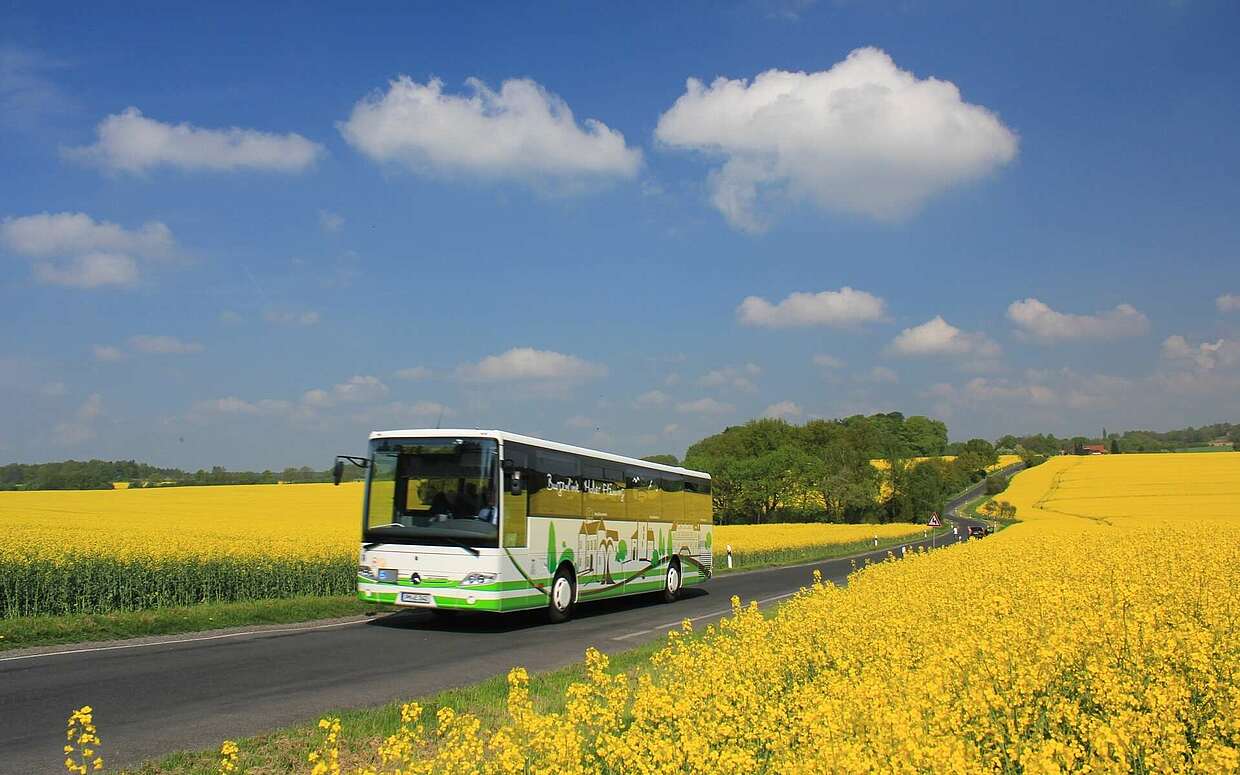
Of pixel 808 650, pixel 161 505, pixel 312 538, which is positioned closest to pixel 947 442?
pixel 161 505

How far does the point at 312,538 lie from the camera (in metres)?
22.2

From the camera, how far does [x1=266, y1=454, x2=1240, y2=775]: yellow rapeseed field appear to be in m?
4.09

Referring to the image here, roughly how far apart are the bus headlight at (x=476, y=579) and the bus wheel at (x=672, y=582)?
8.12 metres

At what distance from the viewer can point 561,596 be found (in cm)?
1656

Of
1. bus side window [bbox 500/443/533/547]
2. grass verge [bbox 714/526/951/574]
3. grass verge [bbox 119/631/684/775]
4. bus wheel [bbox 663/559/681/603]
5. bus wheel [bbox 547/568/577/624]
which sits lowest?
grass verge [bbox 714/526/951/574]

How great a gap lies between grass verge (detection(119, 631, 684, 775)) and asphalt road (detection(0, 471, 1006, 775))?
1.29 ft

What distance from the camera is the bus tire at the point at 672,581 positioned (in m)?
21.6

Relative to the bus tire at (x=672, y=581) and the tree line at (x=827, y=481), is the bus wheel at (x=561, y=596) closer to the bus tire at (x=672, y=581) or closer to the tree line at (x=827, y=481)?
the bus tire at (x=672, y=581)

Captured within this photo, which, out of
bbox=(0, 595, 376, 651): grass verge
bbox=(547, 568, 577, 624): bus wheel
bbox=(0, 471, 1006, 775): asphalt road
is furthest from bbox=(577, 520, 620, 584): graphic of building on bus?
bbox=(0, 595, 376, 651): grass verge

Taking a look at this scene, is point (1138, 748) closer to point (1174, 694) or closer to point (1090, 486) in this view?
point (1174, 694)

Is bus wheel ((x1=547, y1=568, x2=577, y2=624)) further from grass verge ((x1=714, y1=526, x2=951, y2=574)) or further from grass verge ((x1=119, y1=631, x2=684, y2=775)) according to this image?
grass verge ((x1=714, y1=526, x2=951, y2=574))

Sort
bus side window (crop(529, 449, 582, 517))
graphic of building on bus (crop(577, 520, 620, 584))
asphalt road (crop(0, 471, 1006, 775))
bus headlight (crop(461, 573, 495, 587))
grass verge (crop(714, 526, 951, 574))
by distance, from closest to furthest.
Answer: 1. asphalt road (crop(0, 471, 1006, 775))
2. bus headlight (crop(461, 573, 495, 587))
3. bus side window (crop(529, 449, 582, 517))
4. graphic of building on bus (crop(577, 520, 620, 584))
5. grass verge (crop(714, 526, 951, 574))

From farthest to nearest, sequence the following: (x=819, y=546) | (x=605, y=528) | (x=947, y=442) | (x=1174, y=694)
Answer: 1. (x=947, y=442)
2. (x=819, y=546)
3. (x=605, y=528)
4. (x=1174, y=694)

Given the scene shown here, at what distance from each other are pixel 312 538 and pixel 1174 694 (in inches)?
802
